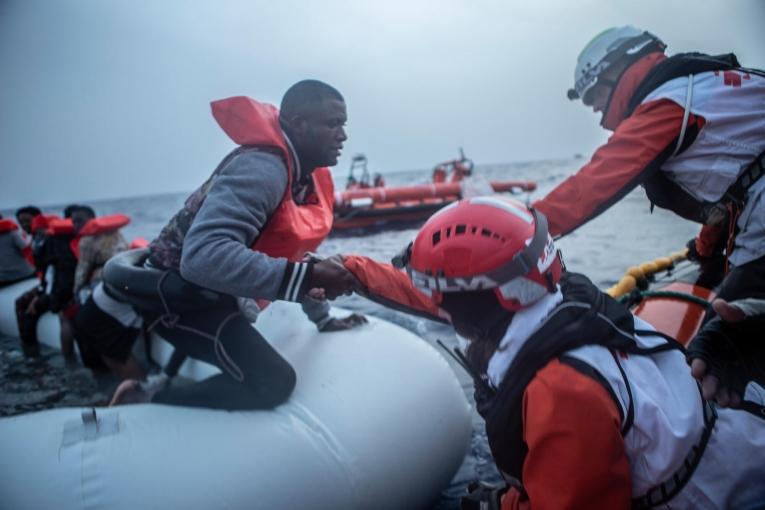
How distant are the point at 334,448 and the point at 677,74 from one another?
2123 mm

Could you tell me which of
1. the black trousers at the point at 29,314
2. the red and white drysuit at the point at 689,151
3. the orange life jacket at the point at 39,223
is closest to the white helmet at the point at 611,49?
the red and white drysuit at the point at 689,151

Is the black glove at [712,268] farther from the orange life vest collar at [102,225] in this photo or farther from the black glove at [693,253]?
the orange life vest collar at [102,225]

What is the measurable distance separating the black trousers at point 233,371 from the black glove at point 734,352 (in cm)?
172

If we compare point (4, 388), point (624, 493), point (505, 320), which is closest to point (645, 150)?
point (505, 320)

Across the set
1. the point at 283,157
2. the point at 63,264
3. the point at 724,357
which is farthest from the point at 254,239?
the point at 63,264

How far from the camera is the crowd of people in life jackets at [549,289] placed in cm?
111

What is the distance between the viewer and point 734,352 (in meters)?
1.21

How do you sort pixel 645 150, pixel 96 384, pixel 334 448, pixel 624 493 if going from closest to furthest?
pixel 624 493, pixel 645 150, pixel 334 448, pixel 96 384

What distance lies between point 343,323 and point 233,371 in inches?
28.3

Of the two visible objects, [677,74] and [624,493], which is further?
[677,74]

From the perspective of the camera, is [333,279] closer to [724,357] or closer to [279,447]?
[279,447]

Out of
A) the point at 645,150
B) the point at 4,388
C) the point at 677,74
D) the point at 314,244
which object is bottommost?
the point at 4,388

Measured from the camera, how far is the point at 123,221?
5020mm

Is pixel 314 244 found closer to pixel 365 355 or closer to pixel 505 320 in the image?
pixel 365 355
